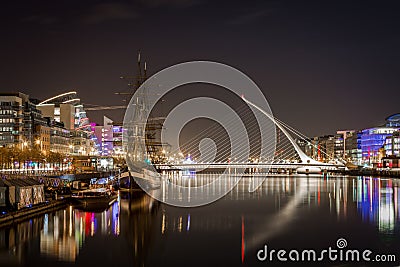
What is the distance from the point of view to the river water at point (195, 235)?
17562mm

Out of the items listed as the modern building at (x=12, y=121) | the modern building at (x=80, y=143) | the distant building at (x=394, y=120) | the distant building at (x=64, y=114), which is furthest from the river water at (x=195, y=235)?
the distant building at (x=394, y=120)

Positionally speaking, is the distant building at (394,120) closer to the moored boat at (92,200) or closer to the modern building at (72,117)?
the modern building at (72,117)

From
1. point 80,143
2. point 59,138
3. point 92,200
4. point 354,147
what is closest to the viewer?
point 92,200

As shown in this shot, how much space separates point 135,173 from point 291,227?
840 inches

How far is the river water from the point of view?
1756 centimetres

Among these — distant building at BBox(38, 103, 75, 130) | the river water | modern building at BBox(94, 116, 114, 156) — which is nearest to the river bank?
the river water

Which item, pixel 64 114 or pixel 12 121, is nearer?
pixel 12 121

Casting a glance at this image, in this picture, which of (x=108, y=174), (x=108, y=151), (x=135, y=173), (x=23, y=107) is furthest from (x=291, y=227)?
(x=108, y=151)

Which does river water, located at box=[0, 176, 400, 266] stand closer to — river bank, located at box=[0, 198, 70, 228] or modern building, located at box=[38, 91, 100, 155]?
river bank, located at box=[0, 198, 70, 228]

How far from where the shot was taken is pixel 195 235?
22.3m

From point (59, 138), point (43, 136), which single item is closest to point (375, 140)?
point (59, 138)

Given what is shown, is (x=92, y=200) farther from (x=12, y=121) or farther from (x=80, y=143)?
(x=80, y=143)

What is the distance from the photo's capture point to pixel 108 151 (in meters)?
126

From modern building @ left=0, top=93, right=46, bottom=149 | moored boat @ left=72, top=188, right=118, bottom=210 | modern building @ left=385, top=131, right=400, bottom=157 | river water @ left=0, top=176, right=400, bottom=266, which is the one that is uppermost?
modern building @ left=0, top=93, right=46, bottom=149
